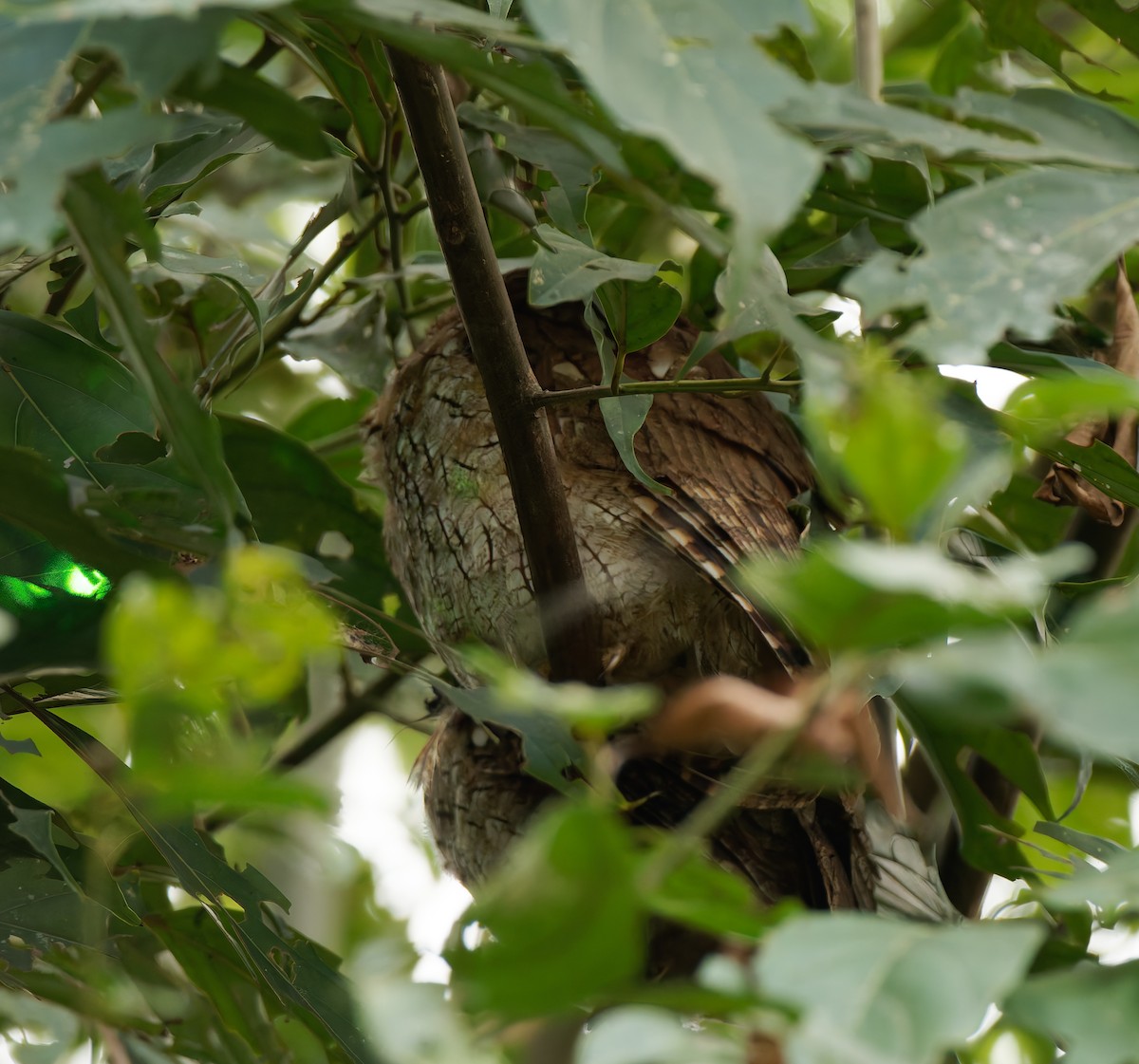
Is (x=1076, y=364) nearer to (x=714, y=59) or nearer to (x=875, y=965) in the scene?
(x=714, y=59)

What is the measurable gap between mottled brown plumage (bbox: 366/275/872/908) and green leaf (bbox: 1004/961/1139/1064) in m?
0.63

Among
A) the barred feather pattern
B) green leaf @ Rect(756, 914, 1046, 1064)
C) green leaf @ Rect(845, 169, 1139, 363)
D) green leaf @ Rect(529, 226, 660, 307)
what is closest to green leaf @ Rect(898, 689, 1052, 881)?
the barred feather pattern

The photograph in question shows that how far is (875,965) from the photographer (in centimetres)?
50

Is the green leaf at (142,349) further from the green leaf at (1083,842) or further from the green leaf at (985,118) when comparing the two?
the green leaf at (1083,842)

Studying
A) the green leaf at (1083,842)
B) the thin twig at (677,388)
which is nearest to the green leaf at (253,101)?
the thin twig at (677,388)

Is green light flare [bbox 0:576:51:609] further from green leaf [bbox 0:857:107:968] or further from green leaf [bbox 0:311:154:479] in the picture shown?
green leaf [bbox 0:857:107:968]

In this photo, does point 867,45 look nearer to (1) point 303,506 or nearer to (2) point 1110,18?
(2) point 1110,18

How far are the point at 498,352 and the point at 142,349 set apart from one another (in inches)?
17.6

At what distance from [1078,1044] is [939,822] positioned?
1153mm

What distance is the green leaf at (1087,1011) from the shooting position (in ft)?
1.75

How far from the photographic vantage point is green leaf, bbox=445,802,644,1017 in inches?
17.5

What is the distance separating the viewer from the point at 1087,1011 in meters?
0.55

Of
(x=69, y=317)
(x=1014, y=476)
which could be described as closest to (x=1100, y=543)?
(x=1014, y=476)

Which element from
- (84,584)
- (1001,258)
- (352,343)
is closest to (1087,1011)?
(1001,258)
